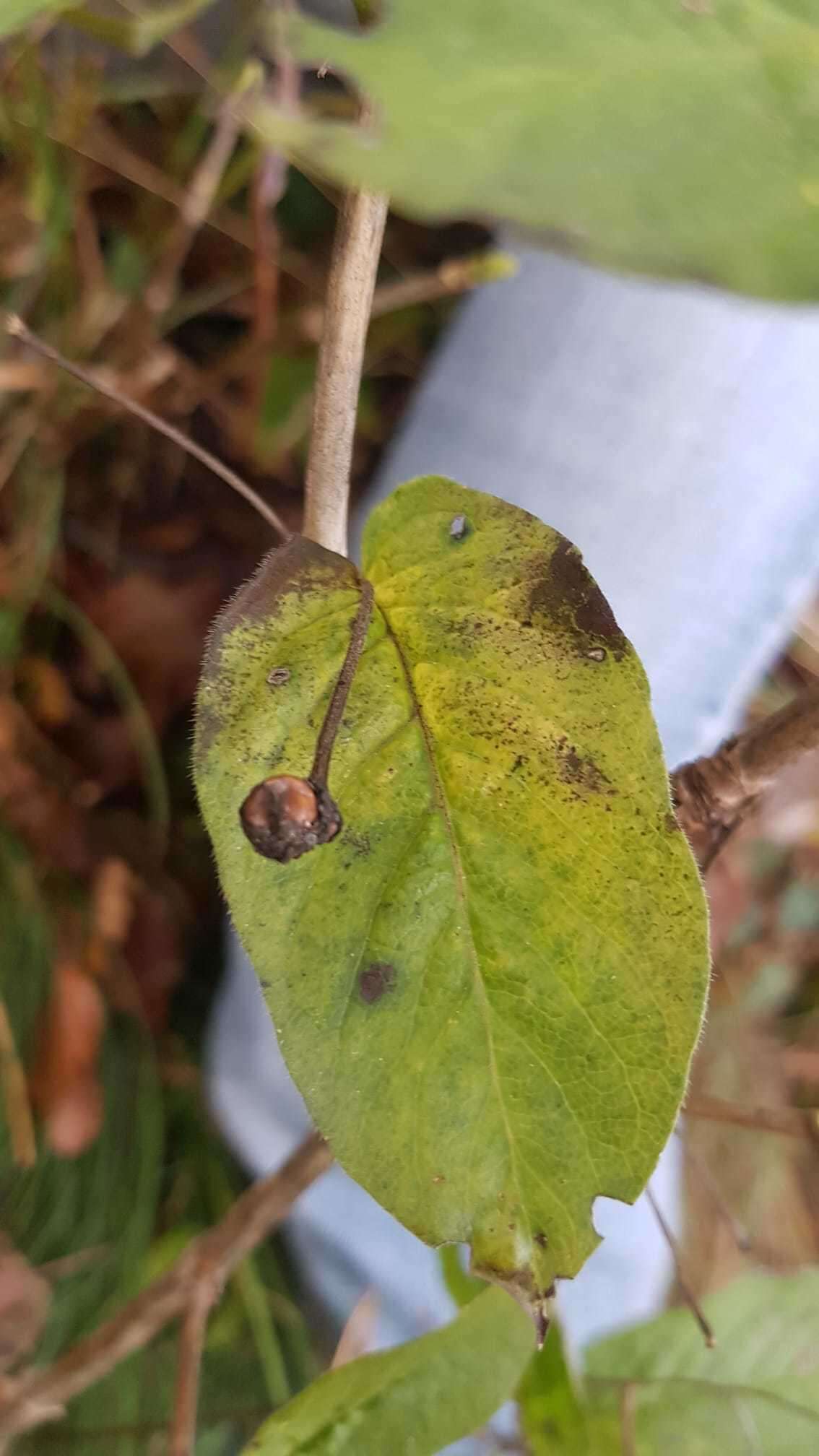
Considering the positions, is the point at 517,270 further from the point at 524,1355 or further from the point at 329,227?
the point at 524,1355

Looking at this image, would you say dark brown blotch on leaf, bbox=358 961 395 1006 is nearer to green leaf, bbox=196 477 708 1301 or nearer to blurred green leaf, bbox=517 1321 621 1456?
green leaf, bbox=196 477 708 1301

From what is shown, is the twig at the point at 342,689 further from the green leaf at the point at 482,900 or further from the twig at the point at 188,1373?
the twig at the point at 188,1373

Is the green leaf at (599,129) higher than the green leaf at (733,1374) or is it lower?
higher

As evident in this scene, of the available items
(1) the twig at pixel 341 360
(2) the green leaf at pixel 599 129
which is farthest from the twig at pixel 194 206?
(2) the green leaf at pixel 599 129

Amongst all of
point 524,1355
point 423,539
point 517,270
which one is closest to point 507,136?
point 423,539

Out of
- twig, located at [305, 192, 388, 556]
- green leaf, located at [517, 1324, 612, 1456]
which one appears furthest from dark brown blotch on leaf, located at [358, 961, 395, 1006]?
green leaf, located at [517, 1324, 612, 1456]

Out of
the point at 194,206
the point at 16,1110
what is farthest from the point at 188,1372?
the point at 194,206
